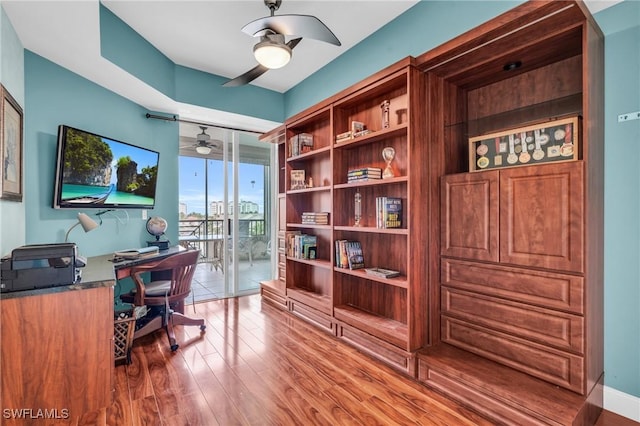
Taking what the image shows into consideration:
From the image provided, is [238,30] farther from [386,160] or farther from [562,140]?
[562,140]

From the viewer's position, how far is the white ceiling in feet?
6.95

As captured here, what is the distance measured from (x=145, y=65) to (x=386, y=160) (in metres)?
2.57

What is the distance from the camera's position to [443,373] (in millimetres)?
2068

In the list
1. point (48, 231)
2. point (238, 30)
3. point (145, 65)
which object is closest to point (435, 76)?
point (238, 30)

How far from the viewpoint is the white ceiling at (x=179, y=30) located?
212 cm

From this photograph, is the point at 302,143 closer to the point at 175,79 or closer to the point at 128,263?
the point at 175,79

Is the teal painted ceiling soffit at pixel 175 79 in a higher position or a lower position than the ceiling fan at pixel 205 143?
higher

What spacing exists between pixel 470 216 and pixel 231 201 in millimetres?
3285

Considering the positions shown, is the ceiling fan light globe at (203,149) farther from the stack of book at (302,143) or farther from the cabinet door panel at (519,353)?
the cabinet door panel at (519,353)

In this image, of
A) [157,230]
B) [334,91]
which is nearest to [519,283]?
[334,91]

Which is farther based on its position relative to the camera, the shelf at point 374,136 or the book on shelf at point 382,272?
the book on shelf at point 382,272

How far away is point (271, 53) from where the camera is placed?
2176 mm

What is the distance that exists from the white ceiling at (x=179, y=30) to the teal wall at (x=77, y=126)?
0.14 metres

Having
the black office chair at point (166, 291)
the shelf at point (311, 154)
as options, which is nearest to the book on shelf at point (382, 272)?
the shelf at point (311, 154)
